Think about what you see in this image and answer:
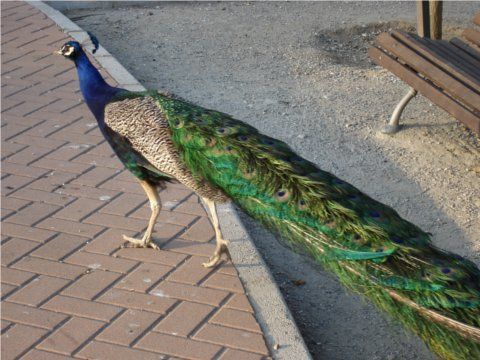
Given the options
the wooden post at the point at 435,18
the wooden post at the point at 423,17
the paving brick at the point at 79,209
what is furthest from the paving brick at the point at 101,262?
the wooden post at the point at 435,18

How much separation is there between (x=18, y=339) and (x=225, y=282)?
2.78ft

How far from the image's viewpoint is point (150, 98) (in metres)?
3.32

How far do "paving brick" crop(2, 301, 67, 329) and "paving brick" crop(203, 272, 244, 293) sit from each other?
0.60 m

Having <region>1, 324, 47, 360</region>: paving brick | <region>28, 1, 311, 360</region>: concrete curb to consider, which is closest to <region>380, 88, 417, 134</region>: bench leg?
<region>28, 1, 311, 360</region>: concrete curb

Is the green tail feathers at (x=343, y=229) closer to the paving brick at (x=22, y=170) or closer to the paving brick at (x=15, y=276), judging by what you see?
the paving brick at (x=15, y=276)

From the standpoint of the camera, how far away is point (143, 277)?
3.25 meters

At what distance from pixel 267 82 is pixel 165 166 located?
2.52 meters

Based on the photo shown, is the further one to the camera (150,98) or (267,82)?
(267,82)

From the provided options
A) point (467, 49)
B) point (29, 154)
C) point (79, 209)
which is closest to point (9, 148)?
point (29, 154)

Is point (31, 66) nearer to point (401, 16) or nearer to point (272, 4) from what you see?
A: point (272, 4)

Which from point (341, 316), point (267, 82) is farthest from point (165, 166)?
point (267, 82)

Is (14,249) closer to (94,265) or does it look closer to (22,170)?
(94,265)

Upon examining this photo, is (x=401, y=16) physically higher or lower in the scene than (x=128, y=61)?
lower

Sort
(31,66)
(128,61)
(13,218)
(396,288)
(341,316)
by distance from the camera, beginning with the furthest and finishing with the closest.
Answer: (128,61) < (31,66) < (13,218) < (341,316) < (396,288)
